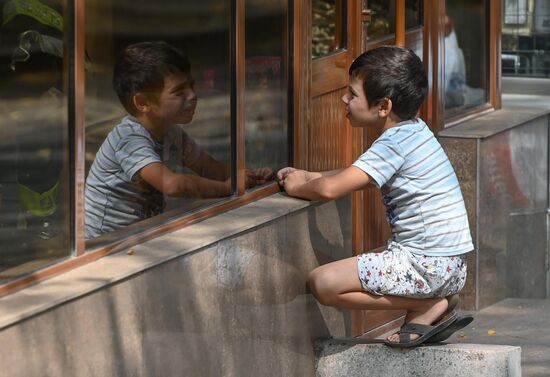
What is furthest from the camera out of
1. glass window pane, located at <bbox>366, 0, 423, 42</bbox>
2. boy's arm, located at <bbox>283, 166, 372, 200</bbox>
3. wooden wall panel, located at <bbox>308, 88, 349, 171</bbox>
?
glass window pane, located at <bbox>366, 0, 423, 42</bbox>

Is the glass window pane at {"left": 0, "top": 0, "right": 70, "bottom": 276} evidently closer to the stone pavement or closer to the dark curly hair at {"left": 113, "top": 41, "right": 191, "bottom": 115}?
the dark curly hair at {"left": 113, "top": 41, "right": 191, "bottom": 115}

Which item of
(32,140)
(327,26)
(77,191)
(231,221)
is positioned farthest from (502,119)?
(32,140)

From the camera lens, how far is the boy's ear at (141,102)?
4602 mm

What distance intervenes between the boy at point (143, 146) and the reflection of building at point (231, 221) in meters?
0.05

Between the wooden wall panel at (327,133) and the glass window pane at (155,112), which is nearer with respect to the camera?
Answer: the glass window pane at (155,112)

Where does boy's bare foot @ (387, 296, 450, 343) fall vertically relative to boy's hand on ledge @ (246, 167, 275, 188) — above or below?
below

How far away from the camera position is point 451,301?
557cm

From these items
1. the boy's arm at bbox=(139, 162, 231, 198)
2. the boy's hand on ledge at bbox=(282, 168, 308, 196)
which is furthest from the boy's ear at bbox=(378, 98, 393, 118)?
the boy's arm at bbox=(139, 162, 231, 198)

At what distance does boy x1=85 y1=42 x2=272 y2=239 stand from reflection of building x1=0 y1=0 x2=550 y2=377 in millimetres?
54

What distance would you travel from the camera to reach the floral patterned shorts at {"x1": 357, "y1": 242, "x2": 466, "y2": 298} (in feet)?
17.6

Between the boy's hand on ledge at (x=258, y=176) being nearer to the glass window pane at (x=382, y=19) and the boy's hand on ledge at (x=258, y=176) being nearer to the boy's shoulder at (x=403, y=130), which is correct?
the boy's shoulder at (x=403, y=130)

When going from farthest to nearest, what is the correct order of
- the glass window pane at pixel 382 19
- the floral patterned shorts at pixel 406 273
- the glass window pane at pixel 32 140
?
the glass window pane at pixel 382 19, the floral patterned shorts at pixel 406 273, the glass window pane at pixel 32 140

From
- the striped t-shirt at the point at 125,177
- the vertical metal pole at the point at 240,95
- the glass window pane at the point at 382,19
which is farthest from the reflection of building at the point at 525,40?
the striped t-shirt at the point at 125,177

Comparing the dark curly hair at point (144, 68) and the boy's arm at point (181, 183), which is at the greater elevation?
the dark curly hair at point (144, 68)
